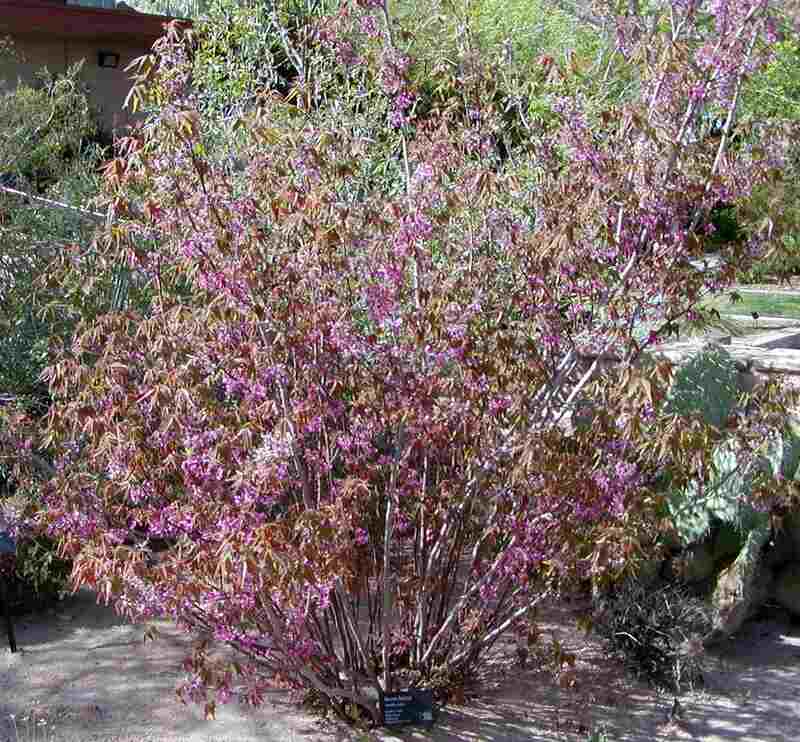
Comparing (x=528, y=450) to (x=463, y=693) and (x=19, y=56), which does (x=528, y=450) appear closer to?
(x=463, y=693)

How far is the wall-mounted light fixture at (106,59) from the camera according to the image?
1634 cm

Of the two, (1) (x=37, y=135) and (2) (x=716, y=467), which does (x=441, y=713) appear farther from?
(1) (x=37, y=135)

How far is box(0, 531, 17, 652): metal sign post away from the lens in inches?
185

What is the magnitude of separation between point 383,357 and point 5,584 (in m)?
2.13

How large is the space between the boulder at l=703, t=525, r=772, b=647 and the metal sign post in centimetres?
293

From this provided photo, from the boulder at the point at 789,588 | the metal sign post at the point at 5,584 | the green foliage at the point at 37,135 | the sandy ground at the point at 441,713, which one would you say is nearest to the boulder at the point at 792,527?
the boulder at the point at 789,588

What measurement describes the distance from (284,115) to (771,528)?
2802mm

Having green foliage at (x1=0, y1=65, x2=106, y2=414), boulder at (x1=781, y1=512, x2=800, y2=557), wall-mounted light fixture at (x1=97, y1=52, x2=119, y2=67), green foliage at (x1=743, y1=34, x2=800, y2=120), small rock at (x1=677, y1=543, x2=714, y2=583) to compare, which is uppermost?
wall-mounted light fixture at (x1=97, y1=52, x2=119, y2=67)

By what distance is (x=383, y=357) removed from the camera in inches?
162

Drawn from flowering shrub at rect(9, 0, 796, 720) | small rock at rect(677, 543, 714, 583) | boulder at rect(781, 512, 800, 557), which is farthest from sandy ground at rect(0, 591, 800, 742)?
boulder at rect(781, 512, 800, 557)

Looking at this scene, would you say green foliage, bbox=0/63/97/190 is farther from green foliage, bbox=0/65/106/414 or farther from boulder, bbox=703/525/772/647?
boulder, bbox=703/525/772/647

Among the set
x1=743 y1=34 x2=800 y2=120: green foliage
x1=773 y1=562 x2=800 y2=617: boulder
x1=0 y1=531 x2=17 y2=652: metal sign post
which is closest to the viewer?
x1=0 y1=531 x2=17 y2=652: metal sign post

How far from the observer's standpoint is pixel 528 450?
3.75m

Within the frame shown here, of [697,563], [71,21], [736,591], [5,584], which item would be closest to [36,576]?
[5,584]
